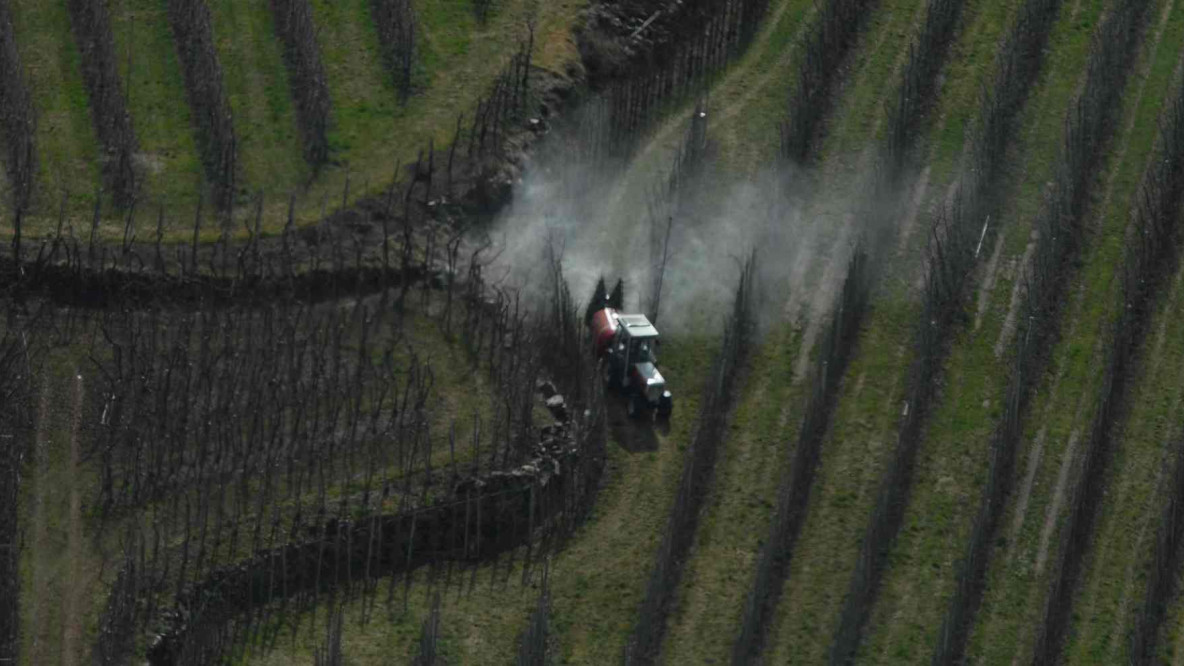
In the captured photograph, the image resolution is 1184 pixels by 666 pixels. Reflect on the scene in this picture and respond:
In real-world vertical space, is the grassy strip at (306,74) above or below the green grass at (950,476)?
above

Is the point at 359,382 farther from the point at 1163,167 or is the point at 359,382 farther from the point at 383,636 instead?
the point at 1163,167

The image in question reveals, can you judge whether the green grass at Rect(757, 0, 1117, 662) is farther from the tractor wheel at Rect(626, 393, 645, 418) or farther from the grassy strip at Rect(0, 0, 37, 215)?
the grassy strip at Rect(0, 0, 37, 215)

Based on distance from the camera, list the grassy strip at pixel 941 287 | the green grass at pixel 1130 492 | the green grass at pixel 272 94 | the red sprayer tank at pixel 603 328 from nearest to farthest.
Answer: the green grass at pixel 1130 492
the grassy strip at pixel 941 287
the red sprayer tank at pixel 603 328
the green grass at pixel 272 94

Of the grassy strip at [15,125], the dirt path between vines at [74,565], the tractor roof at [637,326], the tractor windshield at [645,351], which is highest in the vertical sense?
the grassy strip at [15,125]

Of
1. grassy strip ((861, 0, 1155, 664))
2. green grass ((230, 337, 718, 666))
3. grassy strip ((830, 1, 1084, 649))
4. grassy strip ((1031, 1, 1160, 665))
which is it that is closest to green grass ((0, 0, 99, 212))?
green grass ((230, 337, 718, 666))

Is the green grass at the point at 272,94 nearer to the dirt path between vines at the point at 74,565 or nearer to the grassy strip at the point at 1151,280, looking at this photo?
the dirt path between vines at the point at 74,565

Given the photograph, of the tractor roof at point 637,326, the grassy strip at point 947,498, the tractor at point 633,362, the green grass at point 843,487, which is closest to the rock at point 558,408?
the tractor at point 633,362

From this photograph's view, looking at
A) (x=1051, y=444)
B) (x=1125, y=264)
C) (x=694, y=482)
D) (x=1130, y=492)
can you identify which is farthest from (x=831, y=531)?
(x=1125, y=264)
